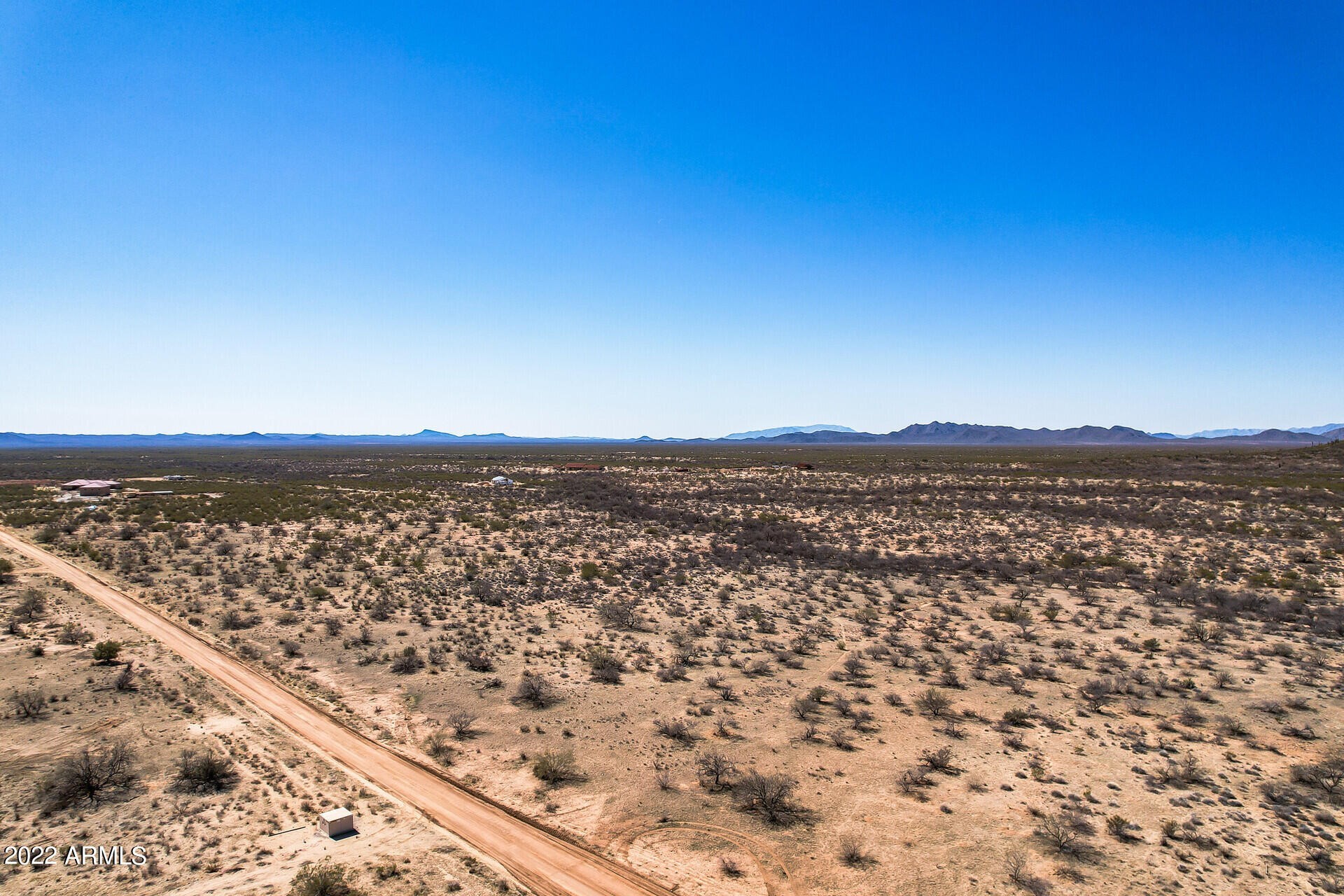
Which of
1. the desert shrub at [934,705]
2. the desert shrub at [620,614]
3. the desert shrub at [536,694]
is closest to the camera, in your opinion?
the desert shrub at [934,705]

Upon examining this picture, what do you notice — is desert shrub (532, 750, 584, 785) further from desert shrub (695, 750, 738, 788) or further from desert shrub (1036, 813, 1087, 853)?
desert shrub (1036, 813, 1087, 853)

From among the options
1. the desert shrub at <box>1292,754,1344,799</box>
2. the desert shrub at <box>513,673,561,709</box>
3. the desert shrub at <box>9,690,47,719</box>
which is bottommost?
the desert shrub at <box>513,673,561,709</box>

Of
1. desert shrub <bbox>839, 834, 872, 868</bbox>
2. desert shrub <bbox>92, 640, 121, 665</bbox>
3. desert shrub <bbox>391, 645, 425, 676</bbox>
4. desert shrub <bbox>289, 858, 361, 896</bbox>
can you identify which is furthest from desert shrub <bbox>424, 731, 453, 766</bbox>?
desert shrub <bbox>92, 640, 121, 665</bbox>

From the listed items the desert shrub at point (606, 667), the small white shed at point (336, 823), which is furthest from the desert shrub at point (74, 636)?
the desert shrub at point (606, 667)

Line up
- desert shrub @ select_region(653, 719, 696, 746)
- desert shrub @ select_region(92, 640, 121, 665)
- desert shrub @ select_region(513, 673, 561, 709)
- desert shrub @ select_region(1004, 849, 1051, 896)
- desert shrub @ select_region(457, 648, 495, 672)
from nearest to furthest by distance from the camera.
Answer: desert shrub @ select_region(1004, 849, 1051, 896), desert shrub @ select_region(653, 719, 696, 746), desert shrub @ select_region(513, 673, 561, 709), desert shrub @ select_region(92, 640, 121, 665), desert shrub @ select_region(457, 648, 495, 672)

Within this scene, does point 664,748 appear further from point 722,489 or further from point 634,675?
point 722,489

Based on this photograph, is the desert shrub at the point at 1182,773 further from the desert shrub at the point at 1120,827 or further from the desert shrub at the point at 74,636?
the desert shrub at the point at 74,636
